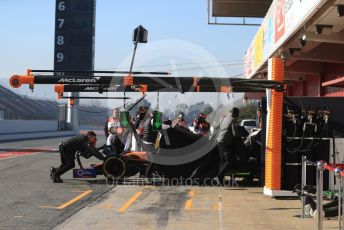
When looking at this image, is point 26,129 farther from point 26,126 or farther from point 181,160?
point 181,160

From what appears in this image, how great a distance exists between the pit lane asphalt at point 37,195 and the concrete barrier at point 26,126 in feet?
99.2

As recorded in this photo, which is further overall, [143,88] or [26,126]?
[26,126]

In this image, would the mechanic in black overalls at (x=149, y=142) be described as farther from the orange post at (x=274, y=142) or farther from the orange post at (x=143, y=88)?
the orange post at (x=274, y=142)

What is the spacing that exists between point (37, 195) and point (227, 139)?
4.45 meters

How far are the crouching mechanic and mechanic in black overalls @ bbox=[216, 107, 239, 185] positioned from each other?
286 cm

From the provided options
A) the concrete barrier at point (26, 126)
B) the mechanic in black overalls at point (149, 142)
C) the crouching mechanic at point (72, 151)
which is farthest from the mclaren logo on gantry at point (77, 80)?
the concrete barrier at point (26, 126)

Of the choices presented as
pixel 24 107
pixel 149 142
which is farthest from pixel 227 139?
pixel 24 107

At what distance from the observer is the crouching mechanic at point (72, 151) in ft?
43.5

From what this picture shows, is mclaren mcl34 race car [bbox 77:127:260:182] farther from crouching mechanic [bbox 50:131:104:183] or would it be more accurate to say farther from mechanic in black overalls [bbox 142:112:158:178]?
crouching mechanic [bbox 50:131:104:183]

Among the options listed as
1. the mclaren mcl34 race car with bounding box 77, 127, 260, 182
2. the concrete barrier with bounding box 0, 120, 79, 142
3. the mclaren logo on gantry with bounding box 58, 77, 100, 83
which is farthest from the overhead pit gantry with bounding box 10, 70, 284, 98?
the concrete barrier with bounding box 0, 120, 79, 142

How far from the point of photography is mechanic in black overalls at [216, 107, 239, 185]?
1281cm

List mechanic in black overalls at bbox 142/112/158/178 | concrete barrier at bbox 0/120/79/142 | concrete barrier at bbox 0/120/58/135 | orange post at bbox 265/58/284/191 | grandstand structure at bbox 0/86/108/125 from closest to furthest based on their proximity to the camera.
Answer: orange post at bbox 265/58/284/191 < mechanic in black overalls at bbox 142/112/158/178 < concrete barrier at bbox 0/120/79/142 < concrete barrier at bbox 0/120/58/135 < grandstand structure at bbox 0/86/108/125

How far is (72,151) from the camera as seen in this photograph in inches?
531

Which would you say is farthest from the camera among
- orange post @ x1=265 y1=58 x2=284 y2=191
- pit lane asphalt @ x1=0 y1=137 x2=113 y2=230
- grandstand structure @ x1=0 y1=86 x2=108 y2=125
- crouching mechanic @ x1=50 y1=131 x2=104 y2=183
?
grandstand structure @ x1=0 y1=86 x2=108 y2=125
